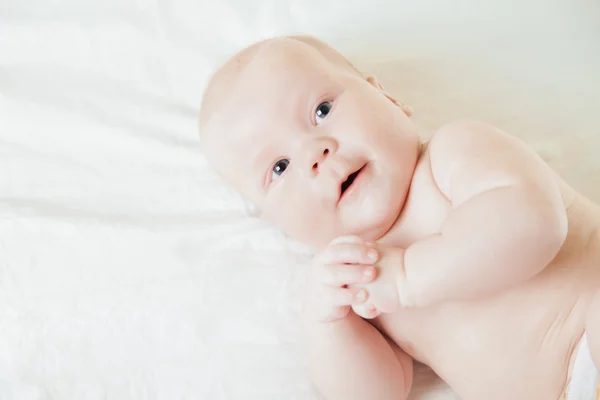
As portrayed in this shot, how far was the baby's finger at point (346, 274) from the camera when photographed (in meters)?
0.96

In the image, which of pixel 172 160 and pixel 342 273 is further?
pixel 172 160

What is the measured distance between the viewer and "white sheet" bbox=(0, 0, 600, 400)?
115 cm

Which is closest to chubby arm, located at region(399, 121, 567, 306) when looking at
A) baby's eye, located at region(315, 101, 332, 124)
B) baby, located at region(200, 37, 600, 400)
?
baby, located at region(200, 37, 600, 400)

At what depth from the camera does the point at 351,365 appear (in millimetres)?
1065

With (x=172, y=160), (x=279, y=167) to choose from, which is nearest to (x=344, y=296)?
(x=279, y=167)

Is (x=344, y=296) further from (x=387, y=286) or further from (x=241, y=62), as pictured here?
(x=241, y=62)

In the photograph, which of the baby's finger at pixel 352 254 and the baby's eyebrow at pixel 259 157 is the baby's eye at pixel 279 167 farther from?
the baby's finger at pixel 352 254

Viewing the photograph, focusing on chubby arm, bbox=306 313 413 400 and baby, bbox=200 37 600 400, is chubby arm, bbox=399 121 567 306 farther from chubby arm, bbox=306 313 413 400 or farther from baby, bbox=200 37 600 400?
chubby arm, bbox=306 313 413 400

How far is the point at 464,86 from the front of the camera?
5.05 ft

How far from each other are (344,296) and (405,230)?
0.59 ft

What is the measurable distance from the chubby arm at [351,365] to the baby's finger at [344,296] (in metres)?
0.08

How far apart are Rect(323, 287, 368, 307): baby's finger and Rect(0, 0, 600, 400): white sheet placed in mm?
188

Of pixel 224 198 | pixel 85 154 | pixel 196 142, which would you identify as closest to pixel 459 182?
pixel 224 198

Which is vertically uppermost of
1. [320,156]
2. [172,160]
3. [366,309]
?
[320,156]
